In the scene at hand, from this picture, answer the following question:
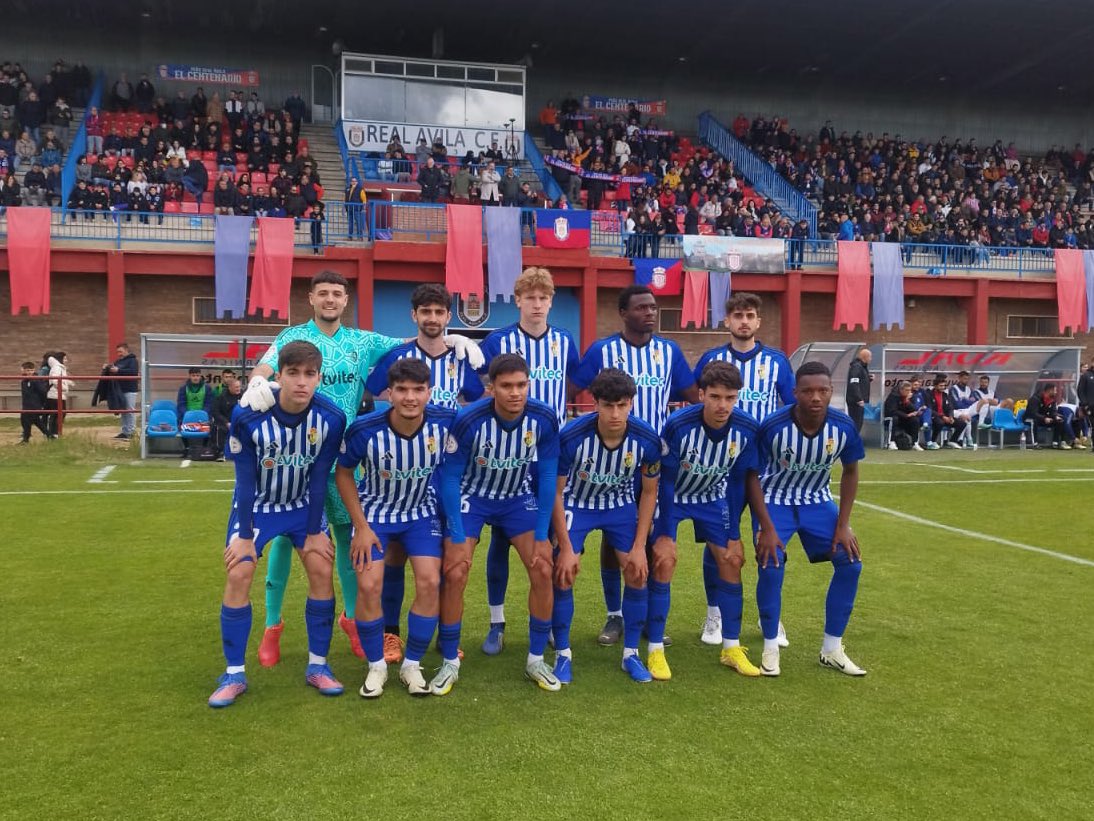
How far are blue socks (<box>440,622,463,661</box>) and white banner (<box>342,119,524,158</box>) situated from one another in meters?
22.9

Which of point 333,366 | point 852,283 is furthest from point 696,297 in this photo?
point 333,366

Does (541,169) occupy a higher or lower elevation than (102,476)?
higher

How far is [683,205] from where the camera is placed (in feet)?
86.8

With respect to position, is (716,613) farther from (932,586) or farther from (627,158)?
(627,158)

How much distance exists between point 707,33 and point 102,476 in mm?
23461

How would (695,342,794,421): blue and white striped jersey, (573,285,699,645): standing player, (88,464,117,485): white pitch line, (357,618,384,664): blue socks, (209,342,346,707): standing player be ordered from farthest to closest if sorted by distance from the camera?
(88,464,117,485): white pitch line < (695,342,794,421): blue and white striped jersey < (573,285,699,645): standing player < (357,618,384,664): blue socks < (209,342,346,707): standing player

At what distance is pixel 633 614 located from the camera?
501 centimetres

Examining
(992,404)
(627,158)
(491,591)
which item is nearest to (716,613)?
(491,591)

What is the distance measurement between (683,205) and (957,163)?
1149cm

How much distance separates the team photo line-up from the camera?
4.55 meters

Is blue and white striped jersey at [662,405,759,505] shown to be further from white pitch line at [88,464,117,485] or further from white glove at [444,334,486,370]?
white pitch line at [88,464,117,485]

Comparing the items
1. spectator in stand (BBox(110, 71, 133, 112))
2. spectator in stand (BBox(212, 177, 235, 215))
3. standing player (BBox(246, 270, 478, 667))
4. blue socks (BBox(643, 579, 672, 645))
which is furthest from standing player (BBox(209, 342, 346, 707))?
spectator in stand (BBox(110, 71, 133, 112))

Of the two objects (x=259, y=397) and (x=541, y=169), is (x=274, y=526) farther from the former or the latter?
(x=541, y=169)

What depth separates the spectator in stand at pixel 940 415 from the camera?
17.4m
